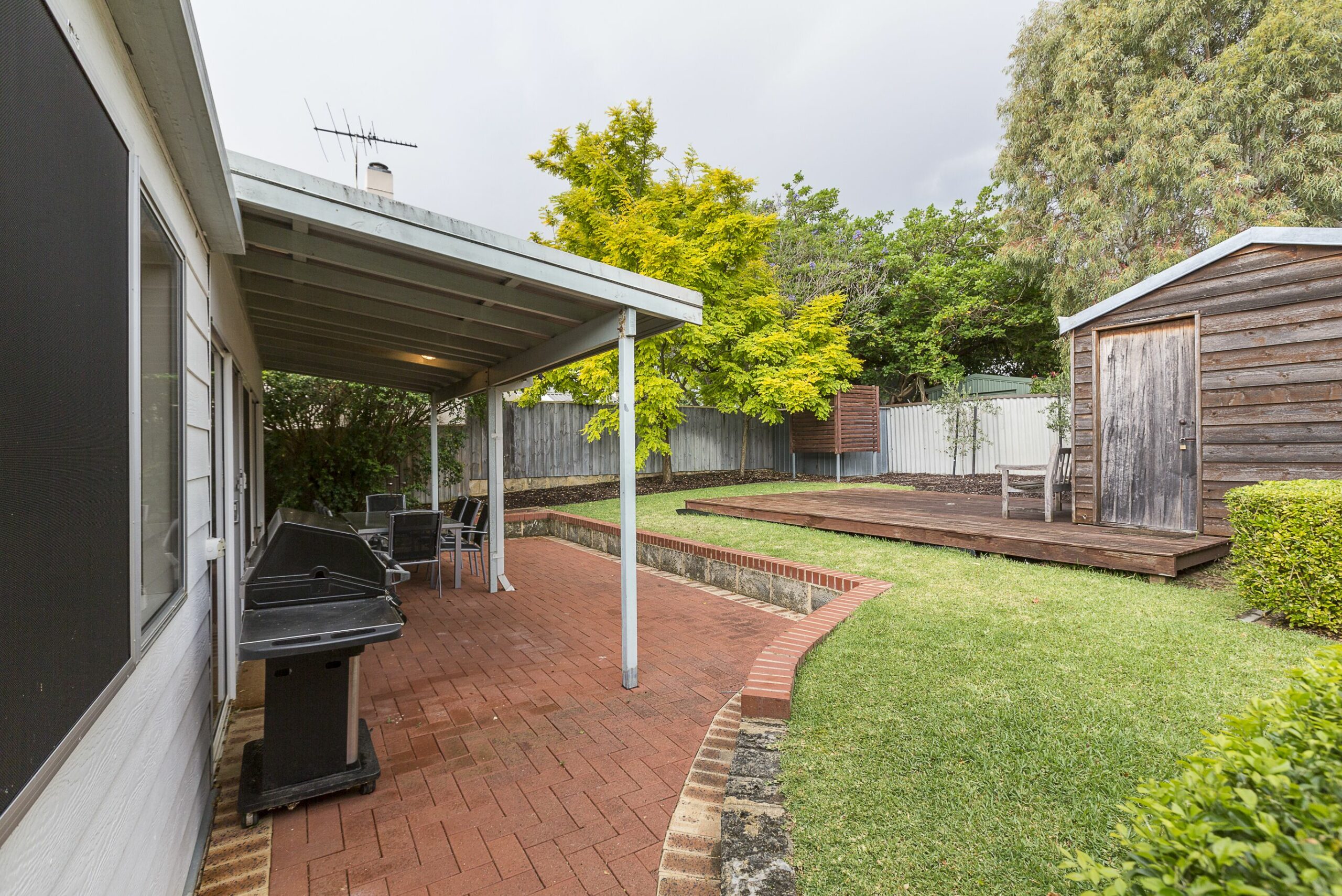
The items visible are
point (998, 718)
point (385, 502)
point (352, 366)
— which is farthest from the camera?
point (385, 502)

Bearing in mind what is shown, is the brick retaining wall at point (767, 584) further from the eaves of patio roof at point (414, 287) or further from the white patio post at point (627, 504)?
the eaves of patio roof at point (414, 287)

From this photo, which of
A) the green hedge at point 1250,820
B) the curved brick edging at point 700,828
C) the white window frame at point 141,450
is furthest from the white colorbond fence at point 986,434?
the white window frame at point 141,450

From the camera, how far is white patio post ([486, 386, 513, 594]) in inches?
228

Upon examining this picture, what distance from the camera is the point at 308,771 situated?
2420mm

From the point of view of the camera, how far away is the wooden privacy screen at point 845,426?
1426 centimetres

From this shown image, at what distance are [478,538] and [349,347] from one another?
242 cm

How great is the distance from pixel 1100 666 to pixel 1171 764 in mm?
942

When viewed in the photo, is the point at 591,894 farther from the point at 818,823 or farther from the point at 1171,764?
the point at 1171,764

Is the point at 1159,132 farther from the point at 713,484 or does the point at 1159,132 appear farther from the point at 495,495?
the point at 495,495

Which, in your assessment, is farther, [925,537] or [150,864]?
[925,537]

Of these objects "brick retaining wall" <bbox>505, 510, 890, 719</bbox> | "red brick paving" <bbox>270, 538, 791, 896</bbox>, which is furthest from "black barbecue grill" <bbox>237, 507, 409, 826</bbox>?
"brick retaining wall" <bbox>505, 510, 890, 719</bbox>

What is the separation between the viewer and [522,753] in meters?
2.78

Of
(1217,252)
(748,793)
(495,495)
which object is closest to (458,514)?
(495,495)

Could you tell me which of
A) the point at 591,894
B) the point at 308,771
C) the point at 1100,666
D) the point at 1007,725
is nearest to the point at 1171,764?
the point at 1007,725
